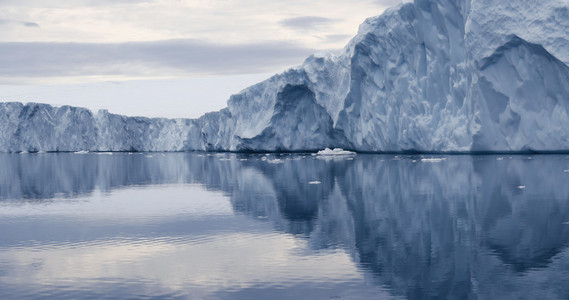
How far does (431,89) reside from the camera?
28109 millimetres

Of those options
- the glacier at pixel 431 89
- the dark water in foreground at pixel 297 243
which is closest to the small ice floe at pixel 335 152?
the glacier at pixel 431 89

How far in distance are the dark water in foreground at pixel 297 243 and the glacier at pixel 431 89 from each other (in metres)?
10.6

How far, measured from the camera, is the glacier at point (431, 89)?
23.9 meters

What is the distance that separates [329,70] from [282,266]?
3003cm

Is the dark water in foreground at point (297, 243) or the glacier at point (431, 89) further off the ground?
the glacier at point (431, 89)

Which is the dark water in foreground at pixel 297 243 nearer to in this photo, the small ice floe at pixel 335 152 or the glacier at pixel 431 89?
the glacier at pixel 431 89

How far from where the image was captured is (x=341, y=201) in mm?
12055

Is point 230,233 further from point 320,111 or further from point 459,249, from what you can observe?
point 320,111

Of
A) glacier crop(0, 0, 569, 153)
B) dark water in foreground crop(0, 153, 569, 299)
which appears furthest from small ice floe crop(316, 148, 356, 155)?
dark water in foreground crop(0, 153, 569, 299)

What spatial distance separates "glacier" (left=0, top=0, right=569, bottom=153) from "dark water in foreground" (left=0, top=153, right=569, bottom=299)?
418 inches

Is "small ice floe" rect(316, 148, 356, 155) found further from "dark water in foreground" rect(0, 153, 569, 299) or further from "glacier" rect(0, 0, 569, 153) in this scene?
"dark water in foreground" rect(0, 153, 569, 299)

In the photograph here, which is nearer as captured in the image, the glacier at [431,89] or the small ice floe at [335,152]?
the glacier at [431,89]

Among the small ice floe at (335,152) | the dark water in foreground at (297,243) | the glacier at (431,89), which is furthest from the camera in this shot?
the small ice floe at (335,152)

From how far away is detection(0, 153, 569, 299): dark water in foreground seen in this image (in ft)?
18.0
